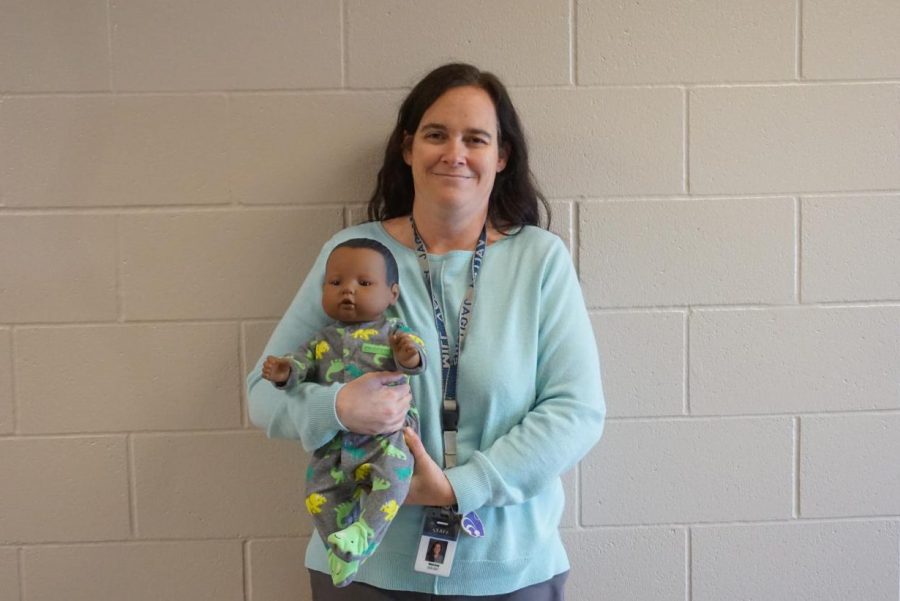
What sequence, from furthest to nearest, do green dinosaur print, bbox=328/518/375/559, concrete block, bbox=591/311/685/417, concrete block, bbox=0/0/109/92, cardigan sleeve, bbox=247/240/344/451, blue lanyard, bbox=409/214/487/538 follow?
concrete block, bbox=591/311/685/417 < concrete block, bbox=0/0/109/92 < blue lanyard, bbox=409/214/487/538 < cardigan sleeve, bbox=247/240/344/451 < green dinosaur print, bbox=328/518/375/559

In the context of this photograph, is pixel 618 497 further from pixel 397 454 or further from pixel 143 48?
pixel 143 48

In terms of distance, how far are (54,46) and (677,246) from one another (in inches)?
63.9

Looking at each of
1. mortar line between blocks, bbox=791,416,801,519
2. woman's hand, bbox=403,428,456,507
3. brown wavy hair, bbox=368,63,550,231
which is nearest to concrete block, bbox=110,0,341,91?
brown wavy hair, bbox=368,63,550,231

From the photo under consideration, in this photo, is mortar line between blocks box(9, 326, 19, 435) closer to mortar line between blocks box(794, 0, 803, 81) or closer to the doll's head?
the doll's head

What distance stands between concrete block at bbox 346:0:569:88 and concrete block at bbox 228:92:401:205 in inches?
3.0

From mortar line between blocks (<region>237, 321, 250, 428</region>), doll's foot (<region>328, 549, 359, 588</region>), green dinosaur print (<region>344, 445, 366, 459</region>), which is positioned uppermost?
mortar line between blocks (<region>237, 321, 250, 428</region>)

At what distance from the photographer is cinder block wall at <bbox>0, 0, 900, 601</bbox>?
2021 millimetres

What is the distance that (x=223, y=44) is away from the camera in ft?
6.60

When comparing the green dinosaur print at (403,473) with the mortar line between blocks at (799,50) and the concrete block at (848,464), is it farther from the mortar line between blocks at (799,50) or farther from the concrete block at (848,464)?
the mortar line between blocks at (799,50)

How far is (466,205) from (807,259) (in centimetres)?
96

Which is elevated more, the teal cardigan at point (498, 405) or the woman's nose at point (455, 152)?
the woman's nose at point (455, 152)

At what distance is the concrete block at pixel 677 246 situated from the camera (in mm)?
2088

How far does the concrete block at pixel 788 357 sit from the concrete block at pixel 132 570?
1.30 meters

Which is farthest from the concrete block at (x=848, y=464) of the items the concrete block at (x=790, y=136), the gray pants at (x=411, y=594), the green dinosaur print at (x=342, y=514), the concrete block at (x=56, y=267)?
the concrete block at (x=56, y=267)
